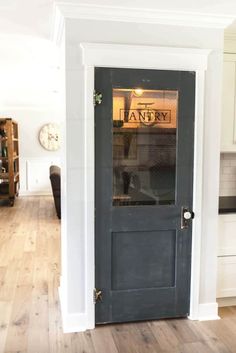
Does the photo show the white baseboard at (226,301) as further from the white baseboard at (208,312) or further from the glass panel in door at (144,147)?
the glass panel in door at (144,147)

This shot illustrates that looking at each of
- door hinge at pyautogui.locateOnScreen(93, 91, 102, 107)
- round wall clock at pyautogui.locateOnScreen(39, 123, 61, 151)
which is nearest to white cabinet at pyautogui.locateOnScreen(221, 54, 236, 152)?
door hinge at pyautogui.locateOnScreen(93, 91, 102, 107)

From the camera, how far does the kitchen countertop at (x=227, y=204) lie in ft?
10.6

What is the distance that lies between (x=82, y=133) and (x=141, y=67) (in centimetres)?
68

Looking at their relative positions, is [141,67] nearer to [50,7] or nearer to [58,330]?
[50,7]

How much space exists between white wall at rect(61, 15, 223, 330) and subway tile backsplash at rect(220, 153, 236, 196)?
2.45ft

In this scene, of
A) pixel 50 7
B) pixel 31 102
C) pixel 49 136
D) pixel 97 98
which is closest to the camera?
pixel 50 7

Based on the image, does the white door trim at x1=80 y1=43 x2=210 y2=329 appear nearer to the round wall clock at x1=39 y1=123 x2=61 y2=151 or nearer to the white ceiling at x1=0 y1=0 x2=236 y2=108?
the white ceiling at x1=0 y1=0 x2=236 y2=108

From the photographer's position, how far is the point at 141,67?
284 centimetres

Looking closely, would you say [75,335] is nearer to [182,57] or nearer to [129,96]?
[129,96]

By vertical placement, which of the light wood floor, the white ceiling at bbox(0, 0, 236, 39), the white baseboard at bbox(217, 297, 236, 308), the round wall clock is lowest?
the light wood floor

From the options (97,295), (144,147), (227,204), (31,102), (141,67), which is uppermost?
(31,102)

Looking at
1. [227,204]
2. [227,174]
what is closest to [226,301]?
[227,204]

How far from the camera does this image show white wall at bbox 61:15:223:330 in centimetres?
277

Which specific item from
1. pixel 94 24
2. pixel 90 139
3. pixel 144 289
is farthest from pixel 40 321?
pixel 94 24
